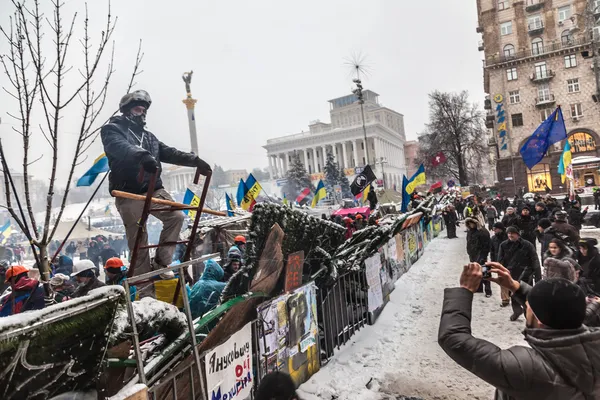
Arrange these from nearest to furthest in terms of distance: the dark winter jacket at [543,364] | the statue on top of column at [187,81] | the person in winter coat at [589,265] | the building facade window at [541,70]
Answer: the dark winter jacket at [543,364]
the person in winter coat at [589,265]
the statue on top of column at [187,81]
the building facade window at [541,70]

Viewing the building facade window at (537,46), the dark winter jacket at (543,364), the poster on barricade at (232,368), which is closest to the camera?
the dark winter jacket at (543,364)

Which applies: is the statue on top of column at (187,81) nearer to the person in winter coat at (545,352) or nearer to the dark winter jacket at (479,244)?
the dark winter jacket at (479,244)

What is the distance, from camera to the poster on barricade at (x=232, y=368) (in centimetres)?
303

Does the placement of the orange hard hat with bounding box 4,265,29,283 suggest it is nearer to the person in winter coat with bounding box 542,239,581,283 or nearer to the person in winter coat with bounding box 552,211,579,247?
the person in winter coat with bounding box 542,239,581,283

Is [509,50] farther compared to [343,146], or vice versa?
[343,146]

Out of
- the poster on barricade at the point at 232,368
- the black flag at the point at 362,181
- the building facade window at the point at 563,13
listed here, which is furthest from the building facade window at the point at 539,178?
the poster on barricade at the point at 232,368

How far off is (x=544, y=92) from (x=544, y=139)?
3707 cm

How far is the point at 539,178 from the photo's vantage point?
140ft

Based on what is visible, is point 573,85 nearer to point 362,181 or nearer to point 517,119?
point 517,119

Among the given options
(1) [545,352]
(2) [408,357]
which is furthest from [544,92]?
(1) [545,352]

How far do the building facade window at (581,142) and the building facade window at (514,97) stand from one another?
6751mm

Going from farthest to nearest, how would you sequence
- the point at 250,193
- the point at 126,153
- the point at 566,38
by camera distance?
the point at 566,38 → the point at 250,193 → the point at 126,153

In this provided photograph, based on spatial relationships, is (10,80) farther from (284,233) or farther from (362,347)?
(362,347)

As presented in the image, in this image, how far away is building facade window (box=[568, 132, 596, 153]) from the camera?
4162 cm
